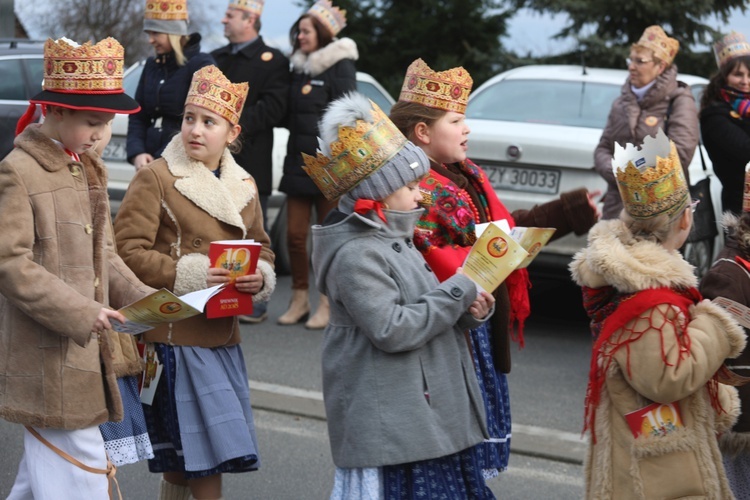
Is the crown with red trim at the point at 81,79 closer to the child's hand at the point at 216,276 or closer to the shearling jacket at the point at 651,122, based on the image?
the child's hand at the point at 216,276

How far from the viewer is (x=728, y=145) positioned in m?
7.63

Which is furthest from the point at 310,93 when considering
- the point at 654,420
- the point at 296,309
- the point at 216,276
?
the point at 654,420

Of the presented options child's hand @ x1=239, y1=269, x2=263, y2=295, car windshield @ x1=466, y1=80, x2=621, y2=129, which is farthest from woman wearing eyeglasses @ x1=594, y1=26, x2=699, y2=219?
child's hand @ x1=239, y1=269, x2=263, y2=295

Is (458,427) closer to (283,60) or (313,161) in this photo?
(313,161)

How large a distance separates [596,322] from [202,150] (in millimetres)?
1685

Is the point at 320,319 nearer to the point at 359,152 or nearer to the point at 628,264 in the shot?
the point at 359,152

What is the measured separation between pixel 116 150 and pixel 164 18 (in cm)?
226

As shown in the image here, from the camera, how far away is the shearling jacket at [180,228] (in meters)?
4.40

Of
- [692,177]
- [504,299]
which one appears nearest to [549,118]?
[692,177]

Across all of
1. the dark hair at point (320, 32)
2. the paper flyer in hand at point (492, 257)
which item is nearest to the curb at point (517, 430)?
the paper flyer in hand at point (492, 257)

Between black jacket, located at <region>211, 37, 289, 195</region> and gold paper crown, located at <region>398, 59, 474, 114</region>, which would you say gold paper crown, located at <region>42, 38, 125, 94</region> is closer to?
gold paper crown, located at <region>398, 59, 474, 114</region>

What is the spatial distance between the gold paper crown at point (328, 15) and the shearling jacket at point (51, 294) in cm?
477

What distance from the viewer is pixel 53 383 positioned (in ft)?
11.9

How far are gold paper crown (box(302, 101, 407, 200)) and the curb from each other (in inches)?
94.7
